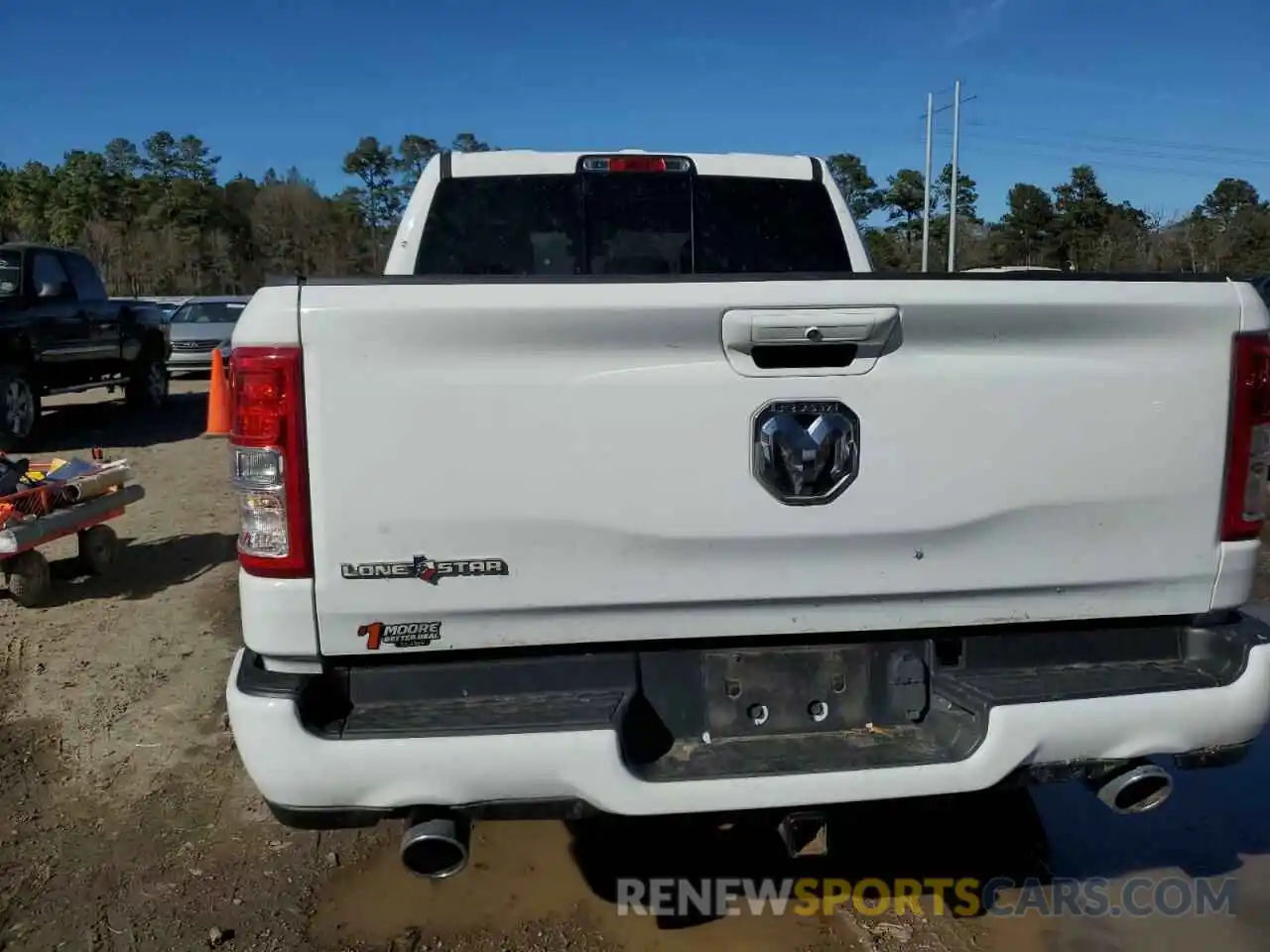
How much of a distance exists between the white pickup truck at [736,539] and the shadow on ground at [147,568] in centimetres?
457

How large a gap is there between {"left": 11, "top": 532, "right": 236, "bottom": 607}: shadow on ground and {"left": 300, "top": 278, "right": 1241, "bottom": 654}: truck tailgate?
4.79 meters

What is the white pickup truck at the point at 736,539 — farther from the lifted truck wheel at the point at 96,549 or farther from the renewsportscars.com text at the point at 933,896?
the lifted truck wheel at the point at 96,549

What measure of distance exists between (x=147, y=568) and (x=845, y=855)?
5233 mm

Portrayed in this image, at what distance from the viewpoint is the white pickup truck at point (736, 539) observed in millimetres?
2283

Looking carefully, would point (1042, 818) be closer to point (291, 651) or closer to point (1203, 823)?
point (1203, 823)

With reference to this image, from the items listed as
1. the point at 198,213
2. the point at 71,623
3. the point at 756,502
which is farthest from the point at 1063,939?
the point at 198,213

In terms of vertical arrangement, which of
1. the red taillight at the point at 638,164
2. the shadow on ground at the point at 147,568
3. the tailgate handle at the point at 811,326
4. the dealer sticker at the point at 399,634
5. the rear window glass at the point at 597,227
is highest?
the red taillight at the point at 638,164

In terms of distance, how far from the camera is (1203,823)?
145 inches

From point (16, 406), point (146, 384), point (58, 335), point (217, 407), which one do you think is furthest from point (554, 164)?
point (146, 384)

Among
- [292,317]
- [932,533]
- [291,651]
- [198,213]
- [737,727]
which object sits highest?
[198,213]

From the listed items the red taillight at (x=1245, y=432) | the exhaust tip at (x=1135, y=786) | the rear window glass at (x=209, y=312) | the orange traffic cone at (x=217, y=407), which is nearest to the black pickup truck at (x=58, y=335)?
the orange traffic cone at (x=217, y=407)

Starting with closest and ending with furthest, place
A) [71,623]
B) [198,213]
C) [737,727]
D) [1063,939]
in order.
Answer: [737,727]
[1063,939]
[71,623]
[198,213]

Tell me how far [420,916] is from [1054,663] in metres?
1.96

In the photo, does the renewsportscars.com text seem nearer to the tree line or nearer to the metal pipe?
the metal pipe
